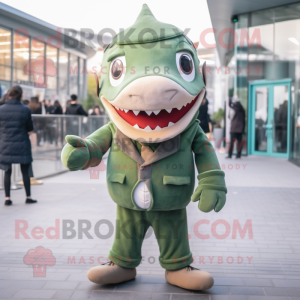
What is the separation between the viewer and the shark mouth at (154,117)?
2.89 metres

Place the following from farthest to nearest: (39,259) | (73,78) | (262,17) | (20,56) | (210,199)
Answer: (73,78) → (20,56) → (262,17) → (39,259) → (210,199)

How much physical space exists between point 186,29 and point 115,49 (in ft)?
2.08

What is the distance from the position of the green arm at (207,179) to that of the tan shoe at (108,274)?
824mm

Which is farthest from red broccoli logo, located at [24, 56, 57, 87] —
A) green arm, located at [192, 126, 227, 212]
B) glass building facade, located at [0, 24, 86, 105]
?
green arm, located at [192, 126, 227, 212]

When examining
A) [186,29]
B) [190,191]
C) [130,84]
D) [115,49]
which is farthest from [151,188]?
[186,29]

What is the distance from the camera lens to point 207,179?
3.05 metres

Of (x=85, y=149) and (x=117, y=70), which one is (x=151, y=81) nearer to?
(x=117, y=70)

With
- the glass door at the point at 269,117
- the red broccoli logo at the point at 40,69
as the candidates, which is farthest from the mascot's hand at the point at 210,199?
the red broccoli logo at the point at 40,69

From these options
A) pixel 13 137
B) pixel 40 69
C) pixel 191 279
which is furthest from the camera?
pixel 40 69

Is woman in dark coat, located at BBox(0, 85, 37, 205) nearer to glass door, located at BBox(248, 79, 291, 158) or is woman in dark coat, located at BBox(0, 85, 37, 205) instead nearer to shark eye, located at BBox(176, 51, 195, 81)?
shark eye, located at BBox(176, 51, 195, 81)

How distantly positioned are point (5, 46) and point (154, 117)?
1588 centimetres

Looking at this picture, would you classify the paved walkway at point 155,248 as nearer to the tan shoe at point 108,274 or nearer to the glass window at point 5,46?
the tan shoe at point 108,274

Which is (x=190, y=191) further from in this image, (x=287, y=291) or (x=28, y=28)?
(x=28, y=28)

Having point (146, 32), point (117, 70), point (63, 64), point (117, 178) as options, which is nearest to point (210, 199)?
point (117, 178)
